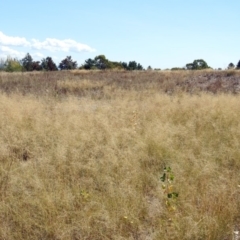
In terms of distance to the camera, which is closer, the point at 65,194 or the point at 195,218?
the point at 195,218

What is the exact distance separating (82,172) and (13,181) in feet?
2.31

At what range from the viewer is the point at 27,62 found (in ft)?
175

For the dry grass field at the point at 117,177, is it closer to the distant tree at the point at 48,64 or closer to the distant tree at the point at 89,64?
the distant tree at the point at 89,64

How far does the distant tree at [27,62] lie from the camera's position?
49.4 m

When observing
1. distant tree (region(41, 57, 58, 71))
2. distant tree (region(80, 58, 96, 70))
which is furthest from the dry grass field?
distant tree (region(41, 57, 58, 71))

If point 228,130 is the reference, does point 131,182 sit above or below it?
below

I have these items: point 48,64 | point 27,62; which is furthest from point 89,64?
point 27,62

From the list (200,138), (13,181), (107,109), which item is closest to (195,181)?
(200,138)

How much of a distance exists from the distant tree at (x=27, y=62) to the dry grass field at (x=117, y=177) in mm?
46519

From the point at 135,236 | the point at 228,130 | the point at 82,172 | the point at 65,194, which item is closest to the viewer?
the point at 135,236

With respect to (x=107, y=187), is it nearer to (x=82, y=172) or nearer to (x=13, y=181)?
(x=82, y=172)

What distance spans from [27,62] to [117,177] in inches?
2120

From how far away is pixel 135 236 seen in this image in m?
2.20

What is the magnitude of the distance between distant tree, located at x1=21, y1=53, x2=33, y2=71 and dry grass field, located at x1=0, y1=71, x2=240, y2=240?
4652 centimetres
